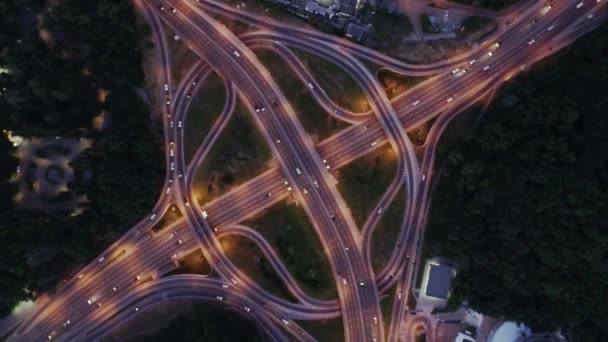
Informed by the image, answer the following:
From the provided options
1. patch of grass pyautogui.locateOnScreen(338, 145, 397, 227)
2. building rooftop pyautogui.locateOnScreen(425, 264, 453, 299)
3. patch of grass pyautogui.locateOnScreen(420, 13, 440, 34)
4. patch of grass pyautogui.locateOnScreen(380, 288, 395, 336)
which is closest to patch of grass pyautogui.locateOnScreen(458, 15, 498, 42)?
patch of grass pyautogui.locateOnScreen(420, 13, 440, 34)

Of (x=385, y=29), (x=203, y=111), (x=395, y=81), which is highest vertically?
(x=385, y=29)

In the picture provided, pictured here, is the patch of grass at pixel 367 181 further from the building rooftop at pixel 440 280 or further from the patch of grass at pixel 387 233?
the building rooftop at pixel 440 280

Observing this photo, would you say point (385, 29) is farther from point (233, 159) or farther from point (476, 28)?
point (233, 159)

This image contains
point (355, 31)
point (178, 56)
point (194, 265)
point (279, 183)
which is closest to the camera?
point (355, 31)

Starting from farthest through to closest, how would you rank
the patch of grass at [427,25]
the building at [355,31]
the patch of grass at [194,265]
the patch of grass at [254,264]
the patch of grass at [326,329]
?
1. the patch of grass at [194,265]
2. the patch of grass at [254,264]
3. the patch of grass at [326,329]
4. the building at [355,31]
5. the patch of grass at [427,25]

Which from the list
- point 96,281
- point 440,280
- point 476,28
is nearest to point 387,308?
point 440,280

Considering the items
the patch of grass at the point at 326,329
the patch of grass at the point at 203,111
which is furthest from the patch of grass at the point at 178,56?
the patch of grass at the point at 326,329
